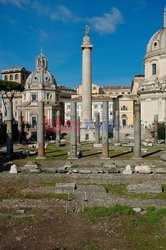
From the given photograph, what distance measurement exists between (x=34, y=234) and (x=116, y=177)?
849cm

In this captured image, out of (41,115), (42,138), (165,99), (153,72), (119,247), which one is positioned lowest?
(119,247)

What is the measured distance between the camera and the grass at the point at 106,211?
11.7 meters

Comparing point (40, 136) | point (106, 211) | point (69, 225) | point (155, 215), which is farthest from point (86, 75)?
point (69, 225)

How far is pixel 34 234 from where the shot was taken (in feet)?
32.8

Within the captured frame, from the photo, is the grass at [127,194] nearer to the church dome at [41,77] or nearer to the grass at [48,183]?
the grass at [48,183]

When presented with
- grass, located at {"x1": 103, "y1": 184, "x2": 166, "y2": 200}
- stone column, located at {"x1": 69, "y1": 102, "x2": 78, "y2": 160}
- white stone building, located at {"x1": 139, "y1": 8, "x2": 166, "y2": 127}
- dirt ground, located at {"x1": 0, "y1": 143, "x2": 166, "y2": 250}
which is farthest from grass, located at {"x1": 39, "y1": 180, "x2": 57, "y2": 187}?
white stone building, located at {"x1": 139, "y1": 8, "x2": 166, "y2": 127}

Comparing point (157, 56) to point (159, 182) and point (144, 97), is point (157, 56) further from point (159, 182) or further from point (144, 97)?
point (159, 182)

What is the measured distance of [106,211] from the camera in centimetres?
1190

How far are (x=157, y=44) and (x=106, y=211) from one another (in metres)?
53.2

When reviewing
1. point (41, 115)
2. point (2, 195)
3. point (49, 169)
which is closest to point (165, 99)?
point (41, 115)

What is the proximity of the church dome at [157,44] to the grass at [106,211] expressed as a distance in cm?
5159

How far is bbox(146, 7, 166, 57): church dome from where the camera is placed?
195 ft

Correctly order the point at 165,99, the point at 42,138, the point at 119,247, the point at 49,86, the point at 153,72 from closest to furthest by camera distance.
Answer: the point at 119,247 → the point at 42,138 → the point at 165,99 → the point at 153,72 → the point at 49,86

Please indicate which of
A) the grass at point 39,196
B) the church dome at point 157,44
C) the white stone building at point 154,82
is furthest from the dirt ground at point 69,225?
the church dome at point 157,44
